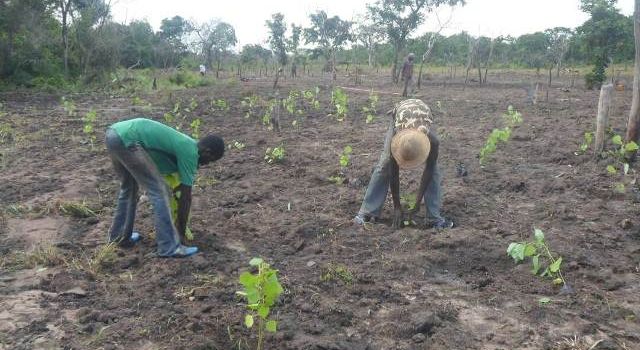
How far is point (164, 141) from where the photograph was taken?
3.81 m

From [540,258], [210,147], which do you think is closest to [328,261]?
[210,147]

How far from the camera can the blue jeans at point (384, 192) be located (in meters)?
4.72

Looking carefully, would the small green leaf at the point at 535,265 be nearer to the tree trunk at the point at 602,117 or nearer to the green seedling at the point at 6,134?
the tree trunk at the point at 602,117

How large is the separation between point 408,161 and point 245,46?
143ft

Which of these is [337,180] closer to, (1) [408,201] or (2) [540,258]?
(1) [408,201]

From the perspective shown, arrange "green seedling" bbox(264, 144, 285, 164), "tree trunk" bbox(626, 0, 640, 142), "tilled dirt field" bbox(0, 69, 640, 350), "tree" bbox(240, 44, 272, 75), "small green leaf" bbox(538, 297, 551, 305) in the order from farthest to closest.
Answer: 1. "tree" bbox(240, 44, 272, 75)
2. "green seedling" bbox(264, 144, 285, 164)
3. "tree trunk" bbox(626, 0, 640, 142)
4. "small green leaf" bbox(538, 297, 551, 305)
5. "tilled dirt field" bbox(0, 69, 640, 350)

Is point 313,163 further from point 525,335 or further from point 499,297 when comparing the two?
point 525,335

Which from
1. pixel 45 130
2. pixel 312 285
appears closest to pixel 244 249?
pixel 312 285

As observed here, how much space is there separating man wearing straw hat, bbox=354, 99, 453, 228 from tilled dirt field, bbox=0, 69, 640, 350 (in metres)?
0.20

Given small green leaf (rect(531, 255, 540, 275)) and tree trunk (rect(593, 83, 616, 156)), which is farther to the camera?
tree trunk (rect(593, 83, 616, 156))

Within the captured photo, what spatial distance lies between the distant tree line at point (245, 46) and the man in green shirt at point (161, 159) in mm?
16796

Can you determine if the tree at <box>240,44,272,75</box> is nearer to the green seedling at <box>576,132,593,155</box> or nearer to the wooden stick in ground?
the green seedling at <box>576,132,593,155</box>

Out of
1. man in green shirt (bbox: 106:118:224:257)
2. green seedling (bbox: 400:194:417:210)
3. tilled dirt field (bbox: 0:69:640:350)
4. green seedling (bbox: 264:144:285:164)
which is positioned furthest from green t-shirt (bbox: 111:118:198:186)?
green seedling (bbox: 264:144:285:164)

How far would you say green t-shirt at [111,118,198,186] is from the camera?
12.4ft
